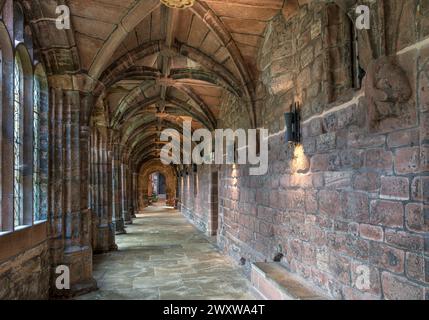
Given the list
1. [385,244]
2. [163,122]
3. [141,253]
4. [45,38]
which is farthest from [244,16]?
[163,122]

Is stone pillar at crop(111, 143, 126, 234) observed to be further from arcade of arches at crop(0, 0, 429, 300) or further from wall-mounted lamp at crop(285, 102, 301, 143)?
wall-mounted lamp at crop(285, 102, 301, 143)

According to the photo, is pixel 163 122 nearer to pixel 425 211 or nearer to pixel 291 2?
pixel 291 2

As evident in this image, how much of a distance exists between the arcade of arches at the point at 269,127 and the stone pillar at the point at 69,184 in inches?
0.7

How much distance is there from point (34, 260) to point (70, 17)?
9.65 ft

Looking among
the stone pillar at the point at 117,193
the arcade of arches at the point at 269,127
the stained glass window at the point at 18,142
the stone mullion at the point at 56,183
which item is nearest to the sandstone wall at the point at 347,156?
the arcade of arches at the point at 269,127

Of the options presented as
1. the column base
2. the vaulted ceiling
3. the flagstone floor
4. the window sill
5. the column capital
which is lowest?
the flagstone floor

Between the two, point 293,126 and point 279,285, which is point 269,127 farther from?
point 279,285

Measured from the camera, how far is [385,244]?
7.80 feet

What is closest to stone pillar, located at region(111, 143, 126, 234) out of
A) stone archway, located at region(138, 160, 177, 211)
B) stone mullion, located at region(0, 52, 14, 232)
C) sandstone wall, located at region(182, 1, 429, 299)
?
sandstone wall, located at region(182, 1, 429, 299)

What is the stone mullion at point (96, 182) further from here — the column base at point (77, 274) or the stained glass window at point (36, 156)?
the stained glass window at point (36, 156)

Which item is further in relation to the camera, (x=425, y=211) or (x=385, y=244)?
(x=385, y=244)

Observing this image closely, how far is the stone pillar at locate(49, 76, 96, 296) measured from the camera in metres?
4.82

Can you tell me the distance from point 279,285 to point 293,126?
1703mm

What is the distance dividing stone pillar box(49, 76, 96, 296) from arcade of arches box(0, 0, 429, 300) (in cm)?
2
